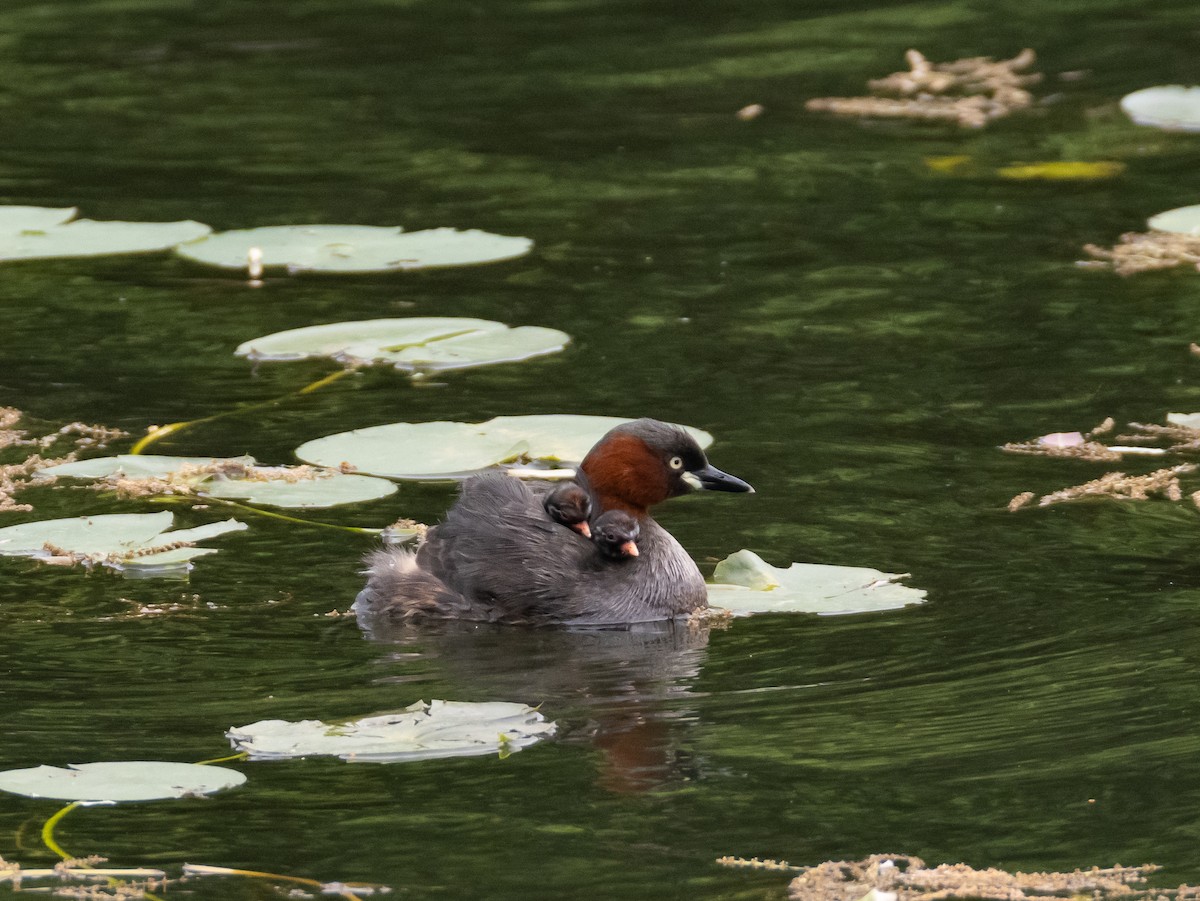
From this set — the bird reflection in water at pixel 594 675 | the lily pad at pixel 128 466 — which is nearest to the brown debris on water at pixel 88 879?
the bird reflection in water at pixel 594 675

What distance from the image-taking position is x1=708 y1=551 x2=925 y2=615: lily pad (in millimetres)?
6375

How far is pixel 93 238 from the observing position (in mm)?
10727

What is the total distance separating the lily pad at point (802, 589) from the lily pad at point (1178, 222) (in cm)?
450

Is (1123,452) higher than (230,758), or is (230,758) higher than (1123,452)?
(230,758)

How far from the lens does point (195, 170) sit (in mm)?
12750

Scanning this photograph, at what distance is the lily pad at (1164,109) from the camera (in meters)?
12.9

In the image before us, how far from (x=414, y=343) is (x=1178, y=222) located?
154 inches

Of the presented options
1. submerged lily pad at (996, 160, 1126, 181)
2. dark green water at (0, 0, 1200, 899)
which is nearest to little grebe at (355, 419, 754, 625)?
dark green water at (0, 0, 1200, 899)

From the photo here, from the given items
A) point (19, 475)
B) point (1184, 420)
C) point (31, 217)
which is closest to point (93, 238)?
point (31, 217)

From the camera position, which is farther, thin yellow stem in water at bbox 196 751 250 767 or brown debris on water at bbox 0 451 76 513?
brown debris on water at bbox 0 451 76 513

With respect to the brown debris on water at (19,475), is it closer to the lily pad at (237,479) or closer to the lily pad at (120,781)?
the lily pad at (237,479)

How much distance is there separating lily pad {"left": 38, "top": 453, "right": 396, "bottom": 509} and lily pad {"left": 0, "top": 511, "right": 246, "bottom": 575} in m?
0.34

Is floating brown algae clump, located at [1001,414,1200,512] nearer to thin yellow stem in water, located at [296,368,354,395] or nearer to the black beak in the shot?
the black beak

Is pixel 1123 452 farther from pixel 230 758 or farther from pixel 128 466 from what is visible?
pixel 230 758
